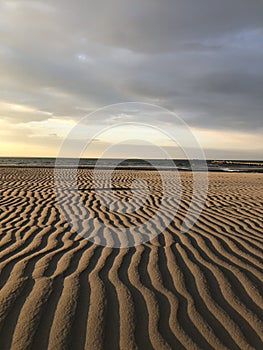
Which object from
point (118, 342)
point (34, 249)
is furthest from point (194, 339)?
point (34, 249)

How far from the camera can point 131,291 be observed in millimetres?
2801

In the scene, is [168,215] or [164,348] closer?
[164,348]

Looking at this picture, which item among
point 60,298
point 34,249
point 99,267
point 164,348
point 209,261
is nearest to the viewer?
point 164,348

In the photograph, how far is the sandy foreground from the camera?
2.18m

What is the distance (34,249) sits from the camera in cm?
389

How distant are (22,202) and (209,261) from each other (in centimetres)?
518

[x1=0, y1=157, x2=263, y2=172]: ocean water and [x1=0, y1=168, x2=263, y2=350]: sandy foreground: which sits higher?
[x1=0, y1=168, x2=263, y2=350]: sandy foreground

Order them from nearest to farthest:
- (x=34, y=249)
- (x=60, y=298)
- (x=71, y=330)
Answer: (x=71, y=330) < (x=60, y=298) < (x=34, y=249)

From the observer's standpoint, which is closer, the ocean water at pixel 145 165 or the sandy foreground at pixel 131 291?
the sandy foreground at pixel 131 291

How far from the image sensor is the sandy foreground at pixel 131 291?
218cm

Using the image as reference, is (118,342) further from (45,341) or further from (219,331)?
(219,331)

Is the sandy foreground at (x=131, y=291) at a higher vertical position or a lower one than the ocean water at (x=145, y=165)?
higher

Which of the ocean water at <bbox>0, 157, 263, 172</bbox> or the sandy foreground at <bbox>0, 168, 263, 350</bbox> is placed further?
the ocean water at <bbox>0, 157, 263, 172</bbox>

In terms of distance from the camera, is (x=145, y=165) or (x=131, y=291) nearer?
(x=131, y=291)
